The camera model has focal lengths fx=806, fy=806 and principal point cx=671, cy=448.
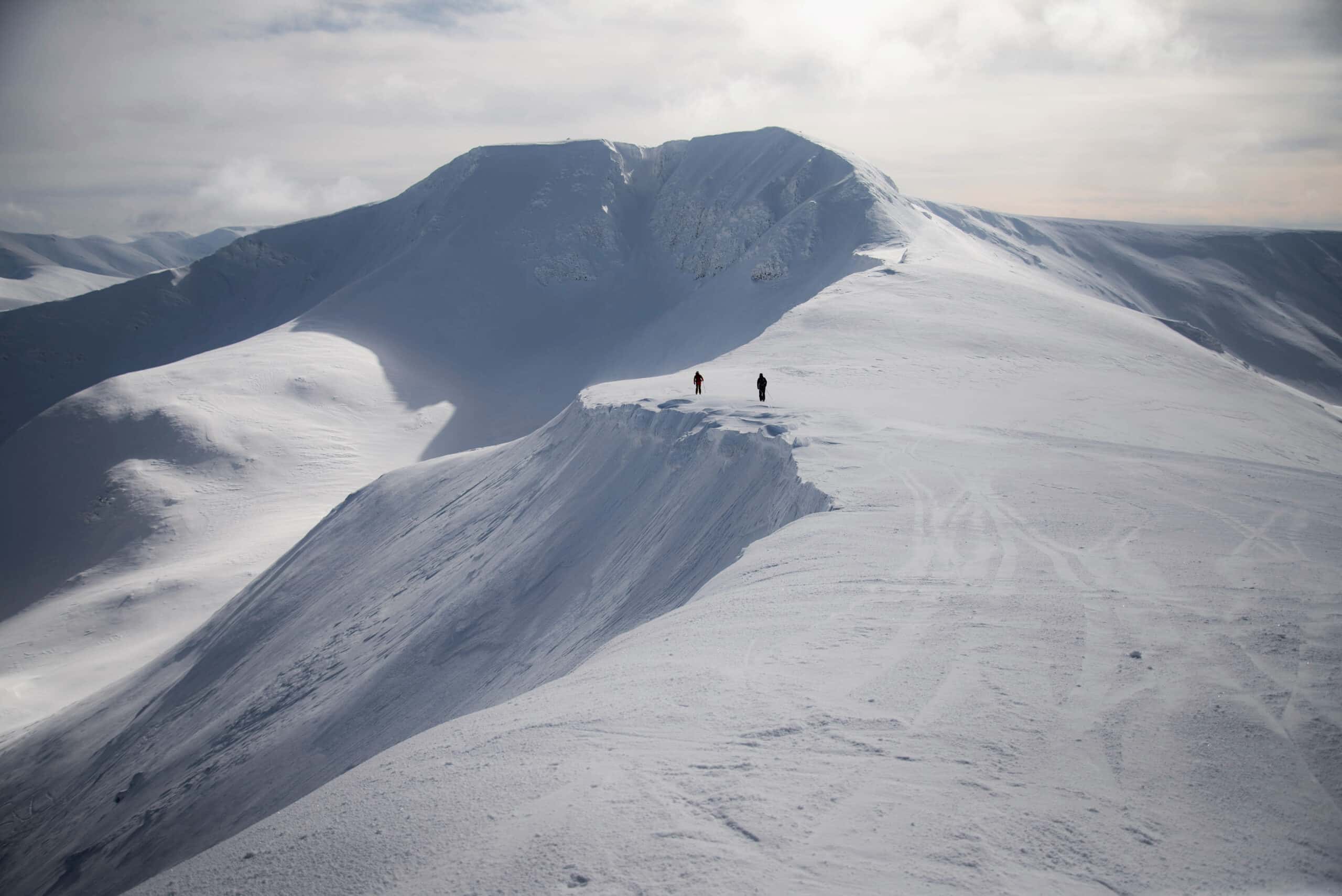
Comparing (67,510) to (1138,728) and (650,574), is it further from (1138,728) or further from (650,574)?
(1138,728)

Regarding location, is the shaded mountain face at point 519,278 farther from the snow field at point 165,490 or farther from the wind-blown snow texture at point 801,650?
the wind-blown snow texture at point 801,650

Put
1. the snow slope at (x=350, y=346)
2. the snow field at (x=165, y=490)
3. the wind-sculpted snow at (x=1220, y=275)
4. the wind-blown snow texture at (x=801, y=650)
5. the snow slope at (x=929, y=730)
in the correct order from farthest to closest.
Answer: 1. the wind-sculpted snow at (x=1220, y=275)
2. the snow slope at (x=350, y=346)
3. the snow field at (x=165, y=490)
4. the wind-blown snow texture at (x=801, y=650)
5. the snow slope at (x=929, y=730)

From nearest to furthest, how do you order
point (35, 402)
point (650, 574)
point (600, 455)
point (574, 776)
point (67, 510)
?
point (574, 776)
point (650, 574)
point (600, 455)
point (67, 510)
point (35, 402)

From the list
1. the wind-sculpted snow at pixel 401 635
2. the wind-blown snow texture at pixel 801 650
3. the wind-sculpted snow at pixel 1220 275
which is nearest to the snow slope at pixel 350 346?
the wind-blown snow texture at pixel 801 650

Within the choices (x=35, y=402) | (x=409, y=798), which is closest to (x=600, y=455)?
(x=409, y=798)

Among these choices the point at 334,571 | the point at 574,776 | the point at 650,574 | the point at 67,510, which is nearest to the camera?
the point at 574,776

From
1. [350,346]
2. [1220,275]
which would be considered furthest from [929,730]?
[1220,275]
